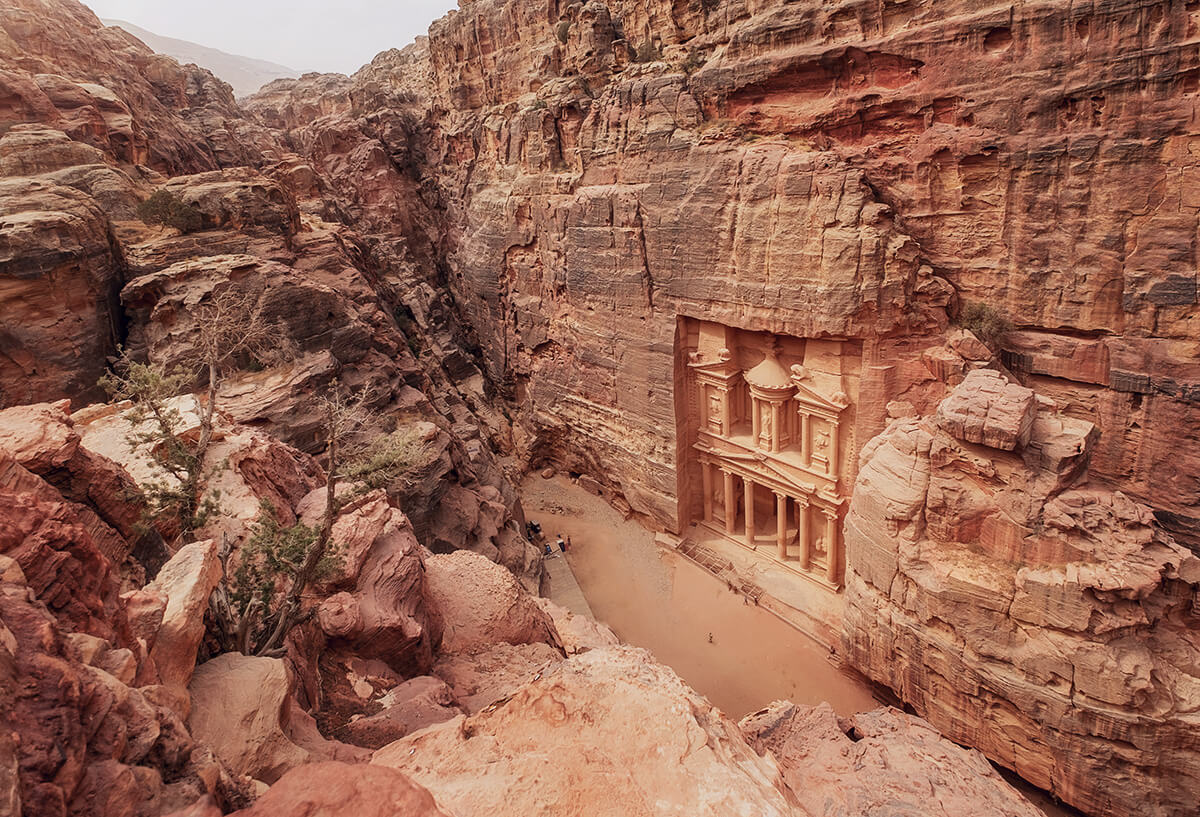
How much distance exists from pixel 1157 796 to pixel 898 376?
8720 mm

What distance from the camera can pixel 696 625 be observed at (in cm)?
1673

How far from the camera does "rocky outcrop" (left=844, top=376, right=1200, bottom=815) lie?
9492 mm

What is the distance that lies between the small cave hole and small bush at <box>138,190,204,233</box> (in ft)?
64.2

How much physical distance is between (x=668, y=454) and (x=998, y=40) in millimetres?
12761

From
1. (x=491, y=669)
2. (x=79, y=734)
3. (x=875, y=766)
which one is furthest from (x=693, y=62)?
(x=79, y=734)

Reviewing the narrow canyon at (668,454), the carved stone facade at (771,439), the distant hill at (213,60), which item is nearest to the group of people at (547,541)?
the narrow canyon at (668,454)

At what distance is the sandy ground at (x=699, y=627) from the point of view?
14.4 m

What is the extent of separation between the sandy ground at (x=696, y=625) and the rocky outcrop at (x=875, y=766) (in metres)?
6.69

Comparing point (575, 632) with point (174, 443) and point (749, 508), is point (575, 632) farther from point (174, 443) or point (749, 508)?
point (749, 508)

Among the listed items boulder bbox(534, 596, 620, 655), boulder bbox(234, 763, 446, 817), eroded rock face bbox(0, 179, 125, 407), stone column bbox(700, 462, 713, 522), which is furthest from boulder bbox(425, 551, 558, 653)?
stone column bbox(700, 462, 713, 522)

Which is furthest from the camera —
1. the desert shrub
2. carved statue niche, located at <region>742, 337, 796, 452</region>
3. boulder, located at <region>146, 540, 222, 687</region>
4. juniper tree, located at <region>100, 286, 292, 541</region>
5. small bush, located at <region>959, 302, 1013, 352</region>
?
carved statue niche, located at <region>742, 337, 796, 452</region>

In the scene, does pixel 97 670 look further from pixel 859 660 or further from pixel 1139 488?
pixel 1139 488

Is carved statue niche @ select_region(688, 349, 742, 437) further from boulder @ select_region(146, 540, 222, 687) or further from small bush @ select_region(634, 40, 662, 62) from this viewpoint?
boulder @ select_region(146, 540, 222, 687)

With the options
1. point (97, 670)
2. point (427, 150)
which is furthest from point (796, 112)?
point (427, 150)
